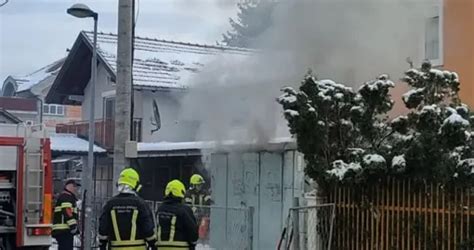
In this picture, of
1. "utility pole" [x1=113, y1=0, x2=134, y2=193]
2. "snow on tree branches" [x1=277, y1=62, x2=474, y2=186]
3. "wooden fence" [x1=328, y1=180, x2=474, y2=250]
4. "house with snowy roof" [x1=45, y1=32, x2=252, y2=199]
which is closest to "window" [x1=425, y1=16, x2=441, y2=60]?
"snow on tree branches" [x1=277, y1=62, x2=474, y2=186]

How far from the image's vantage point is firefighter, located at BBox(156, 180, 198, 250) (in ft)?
26.8

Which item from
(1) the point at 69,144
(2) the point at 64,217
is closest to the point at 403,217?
(2) the point at 64,217

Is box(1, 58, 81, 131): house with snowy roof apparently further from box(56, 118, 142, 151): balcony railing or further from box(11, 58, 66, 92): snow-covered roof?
box(56, 118, 142, 151): balcony railing

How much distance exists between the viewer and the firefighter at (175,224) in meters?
8.18

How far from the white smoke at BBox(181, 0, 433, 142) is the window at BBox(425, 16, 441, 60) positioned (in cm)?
12

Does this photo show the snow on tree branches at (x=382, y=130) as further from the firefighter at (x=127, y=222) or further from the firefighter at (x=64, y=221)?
the firefighter at (x=64, y=221)

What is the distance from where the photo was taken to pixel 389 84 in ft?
29.3

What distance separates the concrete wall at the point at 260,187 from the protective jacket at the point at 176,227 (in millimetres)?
5012

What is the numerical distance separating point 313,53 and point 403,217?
5387 mm

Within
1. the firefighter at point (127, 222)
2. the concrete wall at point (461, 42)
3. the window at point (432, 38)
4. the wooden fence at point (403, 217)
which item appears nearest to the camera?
the firefighter at point (127, 222)

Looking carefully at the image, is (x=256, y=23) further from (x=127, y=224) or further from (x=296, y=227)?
(x=127, y=224)

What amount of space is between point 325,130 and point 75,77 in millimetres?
21378

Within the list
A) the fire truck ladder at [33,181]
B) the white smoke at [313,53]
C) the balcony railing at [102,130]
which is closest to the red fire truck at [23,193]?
the fire truck ladder at [33,181]

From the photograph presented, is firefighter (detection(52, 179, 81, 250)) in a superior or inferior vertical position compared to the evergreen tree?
inferior
